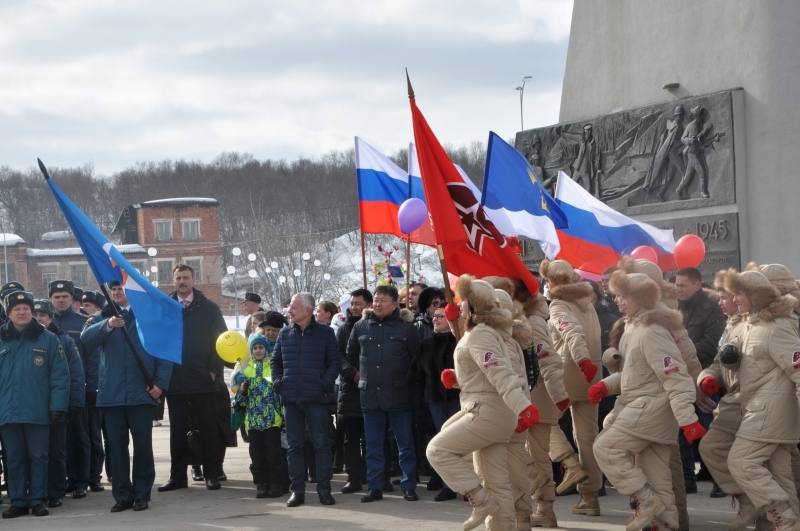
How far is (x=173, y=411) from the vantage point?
951cm

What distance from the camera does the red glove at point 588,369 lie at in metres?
7.12

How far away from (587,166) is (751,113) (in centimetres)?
220

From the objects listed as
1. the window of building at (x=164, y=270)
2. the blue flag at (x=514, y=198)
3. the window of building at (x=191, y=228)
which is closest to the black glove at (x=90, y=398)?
the blue flag at (x=514, y=198)

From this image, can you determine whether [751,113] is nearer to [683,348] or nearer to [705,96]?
[705,96]

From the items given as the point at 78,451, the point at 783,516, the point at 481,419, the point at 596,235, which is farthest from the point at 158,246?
the point at 783,516

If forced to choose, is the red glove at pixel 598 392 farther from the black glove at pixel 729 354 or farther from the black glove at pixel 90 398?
the black glove at pixel 90 398

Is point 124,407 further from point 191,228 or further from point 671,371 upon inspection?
point 191,228

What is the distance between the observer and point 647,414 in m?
6.42

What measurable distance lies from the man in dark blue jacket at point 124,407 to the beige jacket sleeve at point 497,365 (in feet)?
11.2

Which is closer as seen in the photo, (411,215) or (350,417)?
(350,417)

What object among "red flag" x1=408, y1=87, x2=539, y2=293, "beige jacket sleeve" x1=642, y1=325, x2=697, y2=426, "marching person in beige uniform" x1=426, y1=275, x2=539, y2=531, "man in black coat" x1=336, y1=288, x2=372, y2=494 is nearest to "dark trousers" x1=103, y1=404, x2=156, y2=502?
"man in black coat" x1=336, y1=288, x2=372, y2=494

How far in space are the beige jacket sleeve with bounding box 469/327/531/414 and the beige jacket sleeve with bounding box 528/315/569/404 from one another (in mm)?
746

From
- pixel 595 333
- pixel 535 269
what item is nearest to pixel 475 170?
pixel 535 269

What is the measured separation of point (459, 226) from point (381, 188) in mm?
3830
